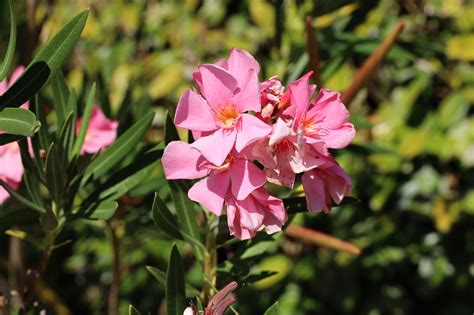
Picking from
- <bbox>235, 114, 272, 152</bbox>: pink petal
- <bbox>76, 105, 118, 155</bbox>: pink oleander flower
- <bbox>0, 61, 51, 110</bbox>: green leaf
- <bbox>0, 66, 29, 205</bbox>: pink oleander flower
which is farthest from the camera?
<bbox>76, 105, 118, 155</bbox>: pink oleander flower

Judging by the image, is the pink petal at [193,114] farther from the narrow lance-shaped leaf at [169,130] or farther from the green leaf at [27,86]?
the green leaf at [27,86]

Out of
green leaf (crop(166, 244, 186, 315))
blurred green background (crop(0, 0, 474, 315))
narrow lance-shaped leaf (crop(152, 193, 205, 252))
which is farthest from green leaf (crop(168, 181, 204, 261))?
blurred green background (crop(0, 0, 474, 315))

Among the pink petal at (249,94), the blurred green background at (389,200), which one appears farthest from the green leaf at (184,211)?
the blurred green background at (389,200)

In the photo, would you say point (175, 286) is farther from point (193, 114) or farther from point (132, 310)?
point (193, 114)

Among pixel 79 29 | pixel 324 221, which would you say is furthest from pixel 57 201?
pixel 324 221

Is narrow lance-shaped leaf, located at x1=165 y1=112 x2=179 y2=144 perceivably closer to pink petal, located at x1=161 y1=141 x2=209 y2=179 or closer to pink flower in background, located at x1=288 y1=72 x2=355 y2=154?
pink petal, located at x1=161 y1=141 x2=209 y2=179

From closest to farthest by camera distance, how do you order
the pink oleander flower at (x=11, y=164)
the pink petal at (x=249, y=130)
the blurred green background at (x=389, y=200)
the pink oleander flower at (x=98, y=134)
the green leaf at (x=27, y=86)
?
the pink petal at (x=249, y=130)
the green leaf at (x=27, y=86)
the pink oleander flower at (x=11, y=164)
the pink oleander flower at (x=98, y=134)
the blurred green background at (x=389, y=200)
